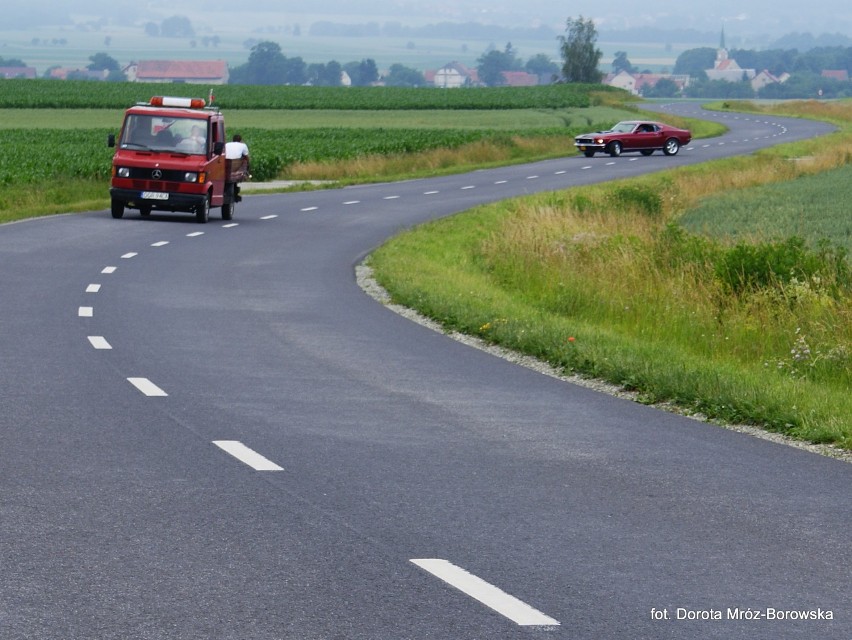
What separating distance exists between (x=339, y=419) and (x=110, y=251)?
14.9 meters

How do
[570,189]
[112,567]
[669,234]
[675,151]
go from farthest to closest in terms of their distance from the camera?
1. [675,151]
2. [570,189]
3. [669,234]
4. [112,567]

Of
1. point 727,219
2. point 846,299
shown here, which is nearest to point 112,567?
point 846,299

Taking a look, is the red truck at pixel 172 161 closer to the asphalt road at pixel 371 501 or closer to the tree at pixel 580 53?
the asphalt road at pixel 371 501

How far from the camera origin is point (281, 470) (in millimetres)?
8438

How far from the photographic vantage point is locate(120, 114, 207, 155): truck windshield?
31.0m

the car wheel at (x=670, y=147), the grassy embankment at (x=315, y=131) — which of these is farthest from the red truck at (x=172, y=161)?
the car wheel at (x=670, y=147)

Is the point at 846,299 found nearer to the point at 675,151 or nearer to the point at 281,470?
the point at 281,470

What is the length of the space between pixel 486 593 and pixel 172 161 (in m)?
25.2

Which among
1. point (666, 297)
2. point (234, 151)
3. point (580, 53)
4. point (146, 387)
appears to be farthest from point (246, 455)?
point (580, 53)

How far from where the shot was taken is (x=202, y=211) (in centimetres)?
3095

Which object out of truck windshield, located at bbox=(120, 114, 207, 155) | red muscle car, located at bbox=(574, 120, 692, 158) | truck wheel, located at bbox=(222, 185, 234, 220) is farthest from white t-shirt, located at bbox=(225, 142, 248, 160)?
red muscle car, located at bbox=(574, 120, 692, 158)

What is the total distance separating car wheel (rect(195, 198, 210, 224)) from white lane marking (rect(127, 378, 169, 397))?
756 inches

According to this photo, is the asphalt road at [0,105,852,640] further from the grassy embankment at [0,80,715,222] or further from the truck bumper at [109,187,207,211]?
the grassy embankment at [0,80,715,222]

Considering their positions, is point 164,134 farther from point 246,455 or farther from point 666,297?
point 246,455
